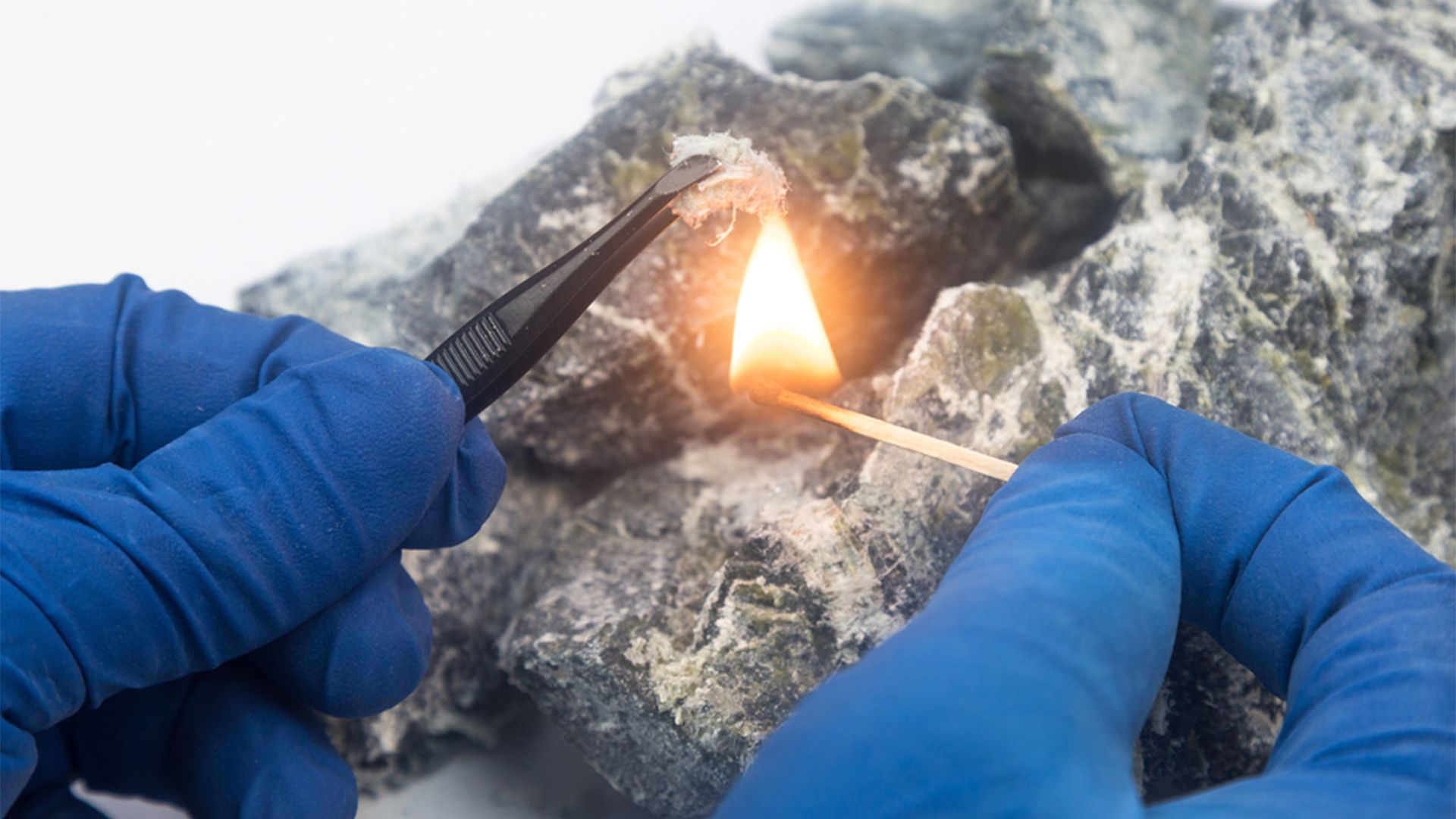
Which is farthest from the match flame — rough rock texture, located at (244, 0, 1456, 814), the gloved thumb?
the gloved thumb

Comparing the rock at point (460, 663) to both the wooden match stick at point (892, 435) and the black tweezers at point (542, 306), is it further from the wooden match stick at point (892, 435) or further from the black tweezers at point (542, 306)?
the wooden match stick at point (892, 435)

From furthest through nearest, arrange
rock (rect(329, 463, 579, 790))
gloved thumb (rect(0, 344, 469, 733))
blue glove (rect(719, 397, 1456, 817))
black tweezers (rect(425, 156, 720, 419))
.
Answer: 1. rock (rect(329, 463, 579, 790))
2. black tweezers (rect(425, 156, 720, 419))
3. gloved thumb (rect(0, 344, 469, 733))
4. blue glove (rect(719, 397, 1456, 817))

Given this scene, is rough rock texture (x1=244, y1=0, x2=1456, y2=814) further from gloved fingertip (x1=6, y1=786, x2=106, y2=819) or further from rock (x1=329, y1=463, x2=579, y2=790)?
gloved fingertip (x1=6, y1=786, x2=106, y2=819)

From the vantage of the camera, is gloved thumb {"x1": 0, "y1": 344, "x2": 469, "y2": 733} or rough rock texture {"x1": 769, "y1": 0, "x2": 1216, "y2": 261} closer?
gloved thumb {"x1": 0, "y1": 344, "x2": 469, "y2": 733}

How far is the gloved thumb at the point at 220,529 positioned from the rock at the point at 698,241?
12.0 inches

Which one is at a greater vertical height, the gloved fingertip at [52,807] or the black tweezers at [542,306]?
the black tweezers at [542,306]

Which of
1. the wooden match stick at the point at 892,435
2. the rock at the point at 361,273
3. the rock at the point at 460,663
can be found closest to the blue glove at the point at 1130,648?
the wooden match stick at the point at 892,435

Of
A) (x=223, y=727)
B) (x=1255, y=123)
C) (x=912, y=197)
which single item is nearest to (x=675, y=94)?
(x=912, y=197)

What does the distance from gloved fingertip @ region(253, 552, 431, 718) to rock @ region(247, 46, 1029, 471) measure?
0.94 ft

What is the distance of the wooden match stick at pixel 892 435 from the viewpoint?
0.74 meters

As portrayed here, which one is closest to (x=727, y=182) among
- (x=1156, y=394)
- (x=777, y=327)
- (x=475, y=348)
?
(x=777, y=327)

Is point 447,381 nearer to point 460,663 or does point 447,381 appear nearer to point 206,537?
point 206,537

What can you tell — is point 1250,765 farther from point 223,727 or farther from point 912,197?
point 223,727

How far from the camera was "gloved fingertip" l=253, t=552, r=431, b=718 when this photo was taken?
0.74 metres
